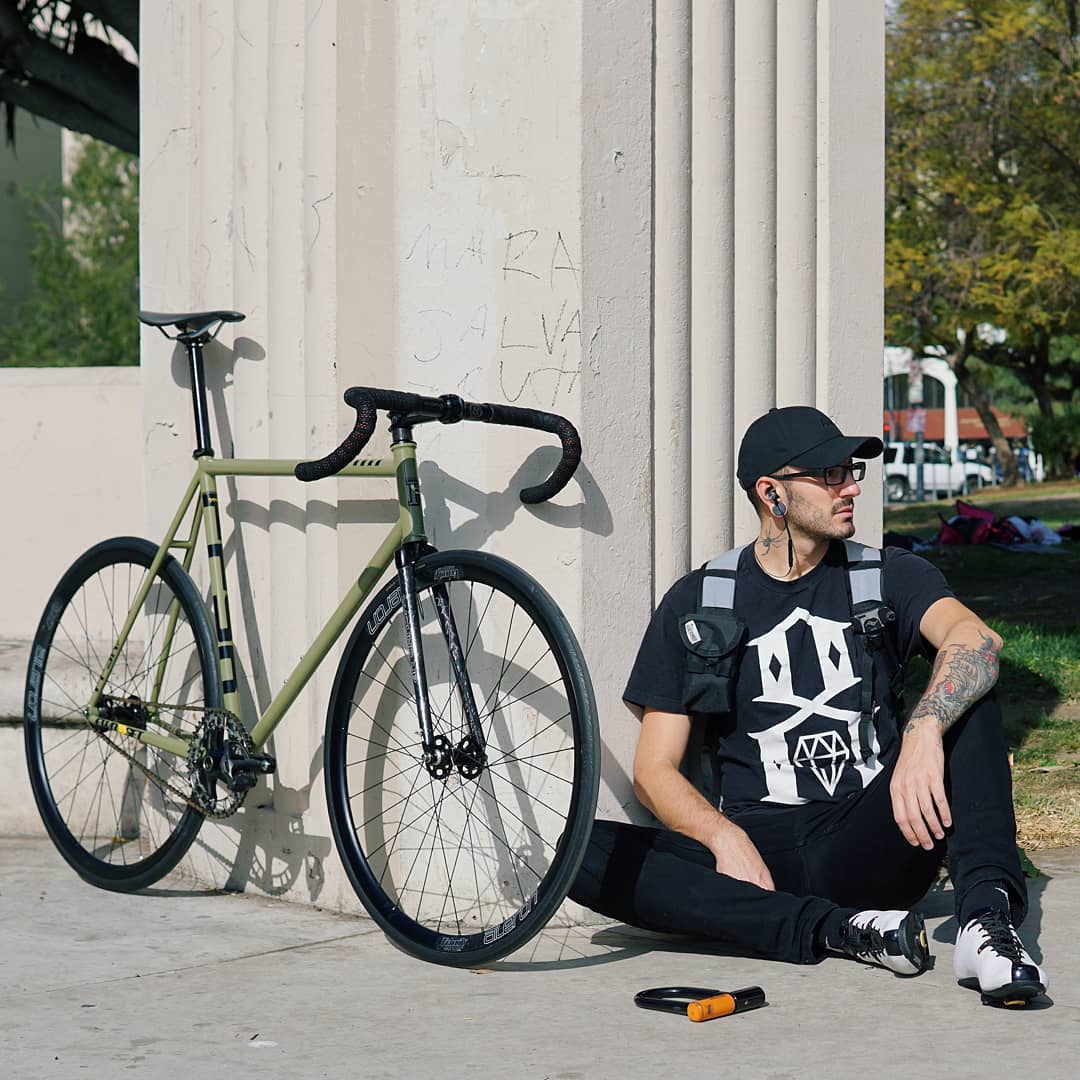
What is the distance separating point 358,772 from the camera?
14.7ft

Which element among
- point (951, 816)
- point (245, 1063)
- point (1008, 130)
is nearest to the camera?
point (245, 1063)

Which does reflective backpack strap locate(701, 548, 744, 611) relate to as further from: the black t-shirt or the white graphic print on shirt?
the white graphic print on shirt

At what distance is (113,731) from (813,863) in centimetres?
221

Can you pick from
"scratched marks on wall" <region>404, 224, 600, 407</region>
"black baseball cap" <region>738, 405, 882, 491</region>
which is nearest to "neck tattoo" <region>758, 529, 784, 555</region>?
"black baseball cap" <region>738, 405, 882, 491</region>

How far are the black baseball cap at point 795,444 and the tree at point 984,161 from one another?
22.1m

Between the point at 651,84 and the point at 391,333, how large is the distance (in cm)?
93

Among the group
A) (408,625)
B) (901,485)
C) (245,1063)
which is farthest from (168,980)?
(901,485)

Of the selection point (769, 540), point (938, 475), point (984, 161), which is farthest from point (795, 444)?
point (938, 475)

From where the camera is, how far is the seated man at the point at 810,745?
3.68 metres

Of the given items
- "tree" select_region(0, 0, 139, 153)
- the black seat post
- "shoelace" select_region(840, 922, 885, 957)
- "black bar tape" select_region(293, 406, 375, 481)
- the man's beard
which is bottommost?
"shoelace" select_region(840, 922, 885, 957)

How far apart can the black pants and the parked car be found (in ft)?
127

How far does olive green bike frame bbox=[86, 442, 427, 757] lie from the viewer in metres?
4.04

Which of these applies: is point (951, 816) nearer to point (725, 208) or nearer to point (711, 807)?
point (711, 807)

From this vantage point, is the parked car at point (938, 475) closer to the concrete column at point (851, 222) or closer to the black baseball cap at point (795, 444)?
the concrete column at point (851, 222)
